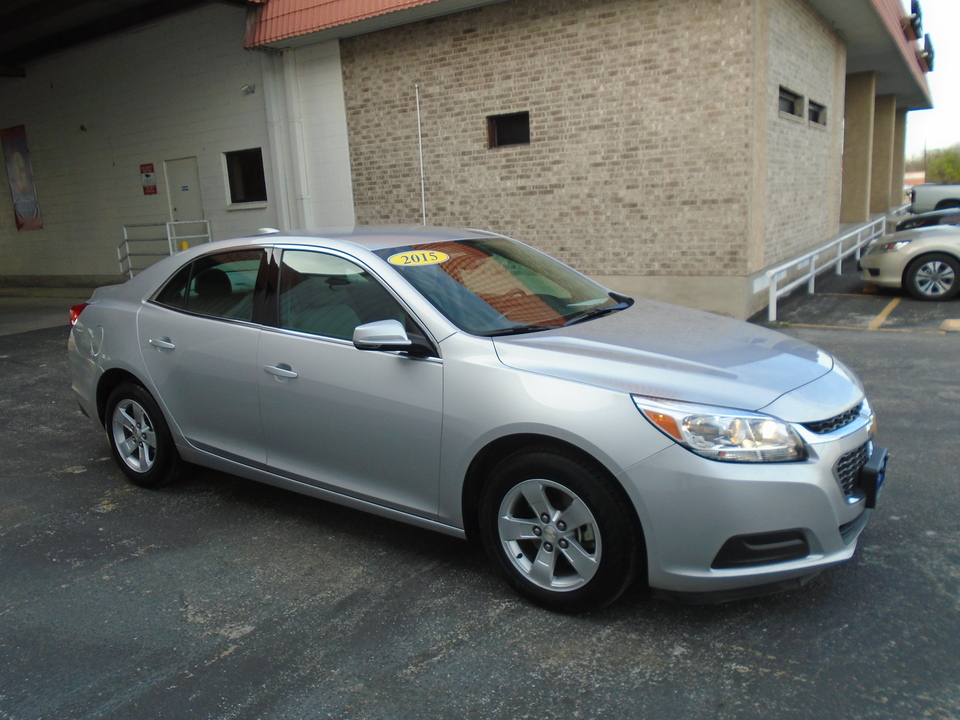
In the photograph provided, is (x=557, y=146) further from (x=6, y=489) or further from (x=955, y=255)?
(x=6, y=489)

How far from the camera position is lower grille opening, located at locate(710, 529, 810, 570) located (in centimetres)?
289

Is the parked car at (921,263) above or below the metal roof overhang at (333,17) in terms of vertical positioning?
below

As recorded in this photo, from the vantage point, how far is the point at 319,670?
294 centimetres

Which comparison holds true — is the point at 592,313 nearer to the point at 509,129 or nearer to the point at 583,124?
the point at 583,124

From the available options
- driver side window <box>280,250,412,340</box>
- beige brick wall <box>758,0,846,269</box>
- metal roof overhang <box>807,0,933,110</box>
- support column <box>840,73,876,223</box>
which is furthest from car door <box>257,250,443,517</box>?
support column <box>840,73,876,223</box>

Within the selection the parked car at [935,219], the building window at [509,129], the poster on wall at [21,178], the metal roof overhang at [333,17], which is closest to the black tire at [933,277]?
the parked car at [935,219]

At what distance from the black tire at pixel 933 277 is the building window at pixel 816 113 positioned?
3525 millimetres

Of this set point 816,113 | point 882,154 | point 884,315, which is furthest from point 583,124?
point 882,154

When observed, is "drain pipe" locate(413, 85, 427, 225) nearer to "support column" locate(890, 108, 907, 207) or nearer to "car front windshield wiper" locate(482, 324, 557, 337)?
"car front windshield wiper" locate(482, 324, 557, 337)

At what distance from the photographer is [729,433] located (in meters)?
2.90

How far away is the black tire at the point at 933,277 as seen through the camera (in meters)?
11.1

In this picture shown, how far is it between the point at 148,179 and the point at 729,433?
672 inches

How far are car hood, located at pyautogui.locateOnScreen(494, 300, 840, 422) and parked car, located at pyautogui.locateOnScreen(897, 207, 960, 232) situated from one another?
10869 millimetres

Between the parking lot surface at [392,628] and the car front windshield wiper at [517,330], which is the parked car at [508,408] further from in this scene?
the parking lot surface at [392,628]
